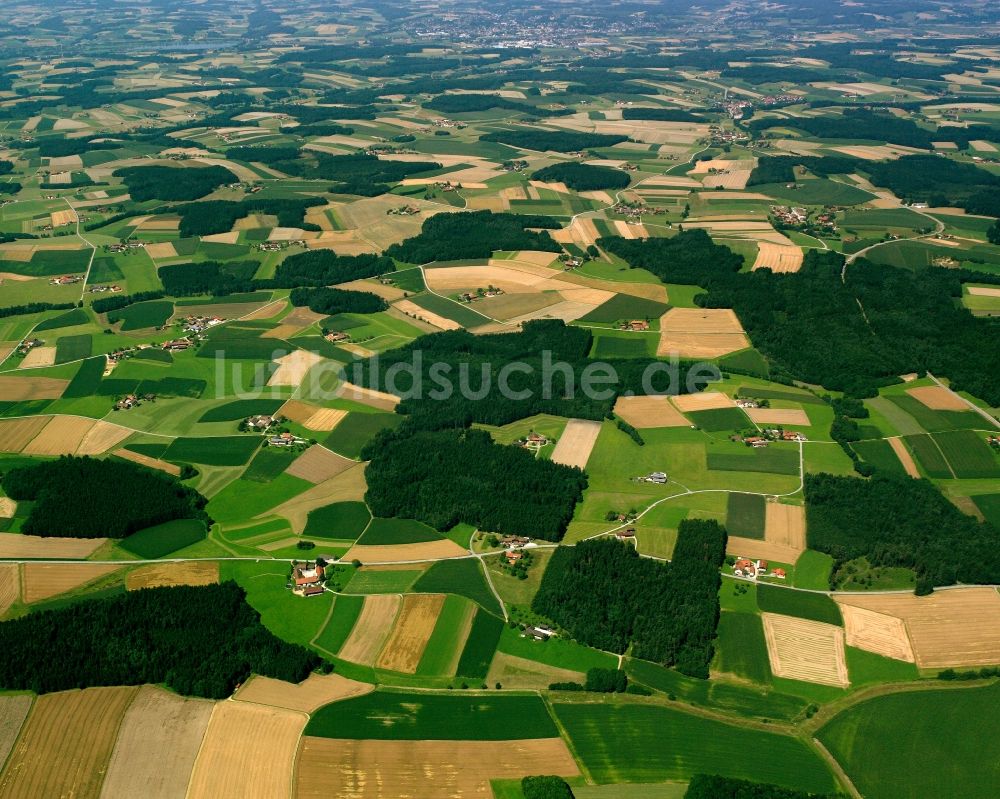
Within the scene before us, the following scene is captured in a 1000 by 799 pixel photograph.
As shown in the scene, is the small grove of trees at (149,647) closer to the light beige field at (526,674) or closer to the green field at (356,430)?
the light beige field at (526,674)

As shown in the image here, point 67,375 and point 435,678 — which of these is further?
point 67,375

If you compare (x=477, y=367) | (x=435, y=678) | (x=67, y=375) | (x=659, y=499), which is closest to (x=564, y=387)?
(x=477, y=367)

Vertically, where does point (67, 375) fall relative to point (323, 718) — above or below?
below

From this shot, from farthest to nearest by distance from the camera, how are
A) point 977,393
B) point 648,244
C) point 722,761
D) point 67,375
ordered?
1. point 648,244
2. point 67,375
3. point 977,393
4. point 722,761

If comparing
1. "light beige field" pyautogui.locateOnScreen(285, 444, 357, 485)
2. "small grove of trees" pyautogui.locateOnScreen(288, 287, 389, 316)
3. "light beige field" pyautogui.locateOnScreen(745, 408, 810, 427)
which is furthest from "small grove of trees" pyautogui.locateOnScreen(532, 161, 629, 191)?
"light beige field" pyautogui.locateOnScreen(285, 444, 357, 485)

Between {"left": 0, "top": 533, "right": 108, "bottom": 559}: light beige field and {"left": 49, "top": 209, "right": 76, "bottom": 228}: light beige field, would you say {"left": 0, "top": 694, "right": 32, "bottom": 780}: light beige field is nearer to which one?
{"left": 0, "top": 533, "right": 108, "bottom": 559}: light beige field

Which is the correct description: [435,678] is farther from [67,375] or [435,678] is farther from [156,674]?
[67,375]

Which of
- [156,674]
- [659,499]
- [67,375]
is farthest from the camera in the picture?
[67,375]
